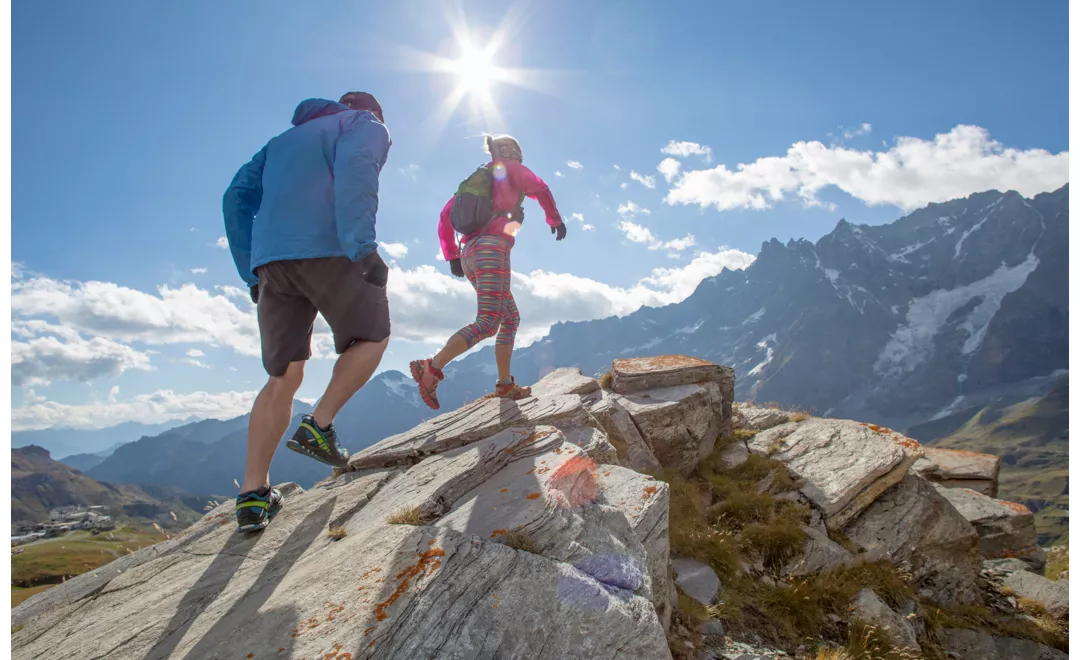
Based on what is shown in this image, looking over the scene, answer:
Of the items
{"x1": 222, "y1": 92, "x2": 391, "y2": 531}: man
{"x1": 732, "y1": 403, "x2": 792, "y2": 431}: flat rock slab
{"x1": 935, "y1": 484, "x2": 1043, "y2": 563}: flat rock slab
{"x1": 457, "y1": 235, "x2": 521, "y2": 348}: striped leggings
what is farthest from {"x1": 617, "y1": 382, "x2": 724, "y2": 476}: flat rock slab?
{"x1": 935, "y1": 484, "x2": 1043, "y2": 563}: flat rock slab

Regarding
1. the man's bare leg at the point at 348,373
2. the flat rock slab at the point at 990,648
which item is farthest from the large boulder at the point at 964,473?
the man's bare leg at the point at 348,373

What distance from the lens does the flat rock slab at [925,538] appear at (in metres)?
8.17

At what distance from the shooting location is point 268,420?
556 cm

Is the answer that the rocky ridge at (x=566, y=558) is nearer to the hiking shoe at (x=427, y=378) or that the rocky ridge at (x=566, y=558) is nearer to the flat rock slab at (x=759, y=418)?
the hiking shoe at (x=427, y=378)

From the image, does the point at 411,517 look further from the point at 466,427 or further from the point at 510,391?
the point at 510,391

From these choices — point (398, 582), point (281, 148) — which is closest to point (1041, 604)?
point (398, 582)

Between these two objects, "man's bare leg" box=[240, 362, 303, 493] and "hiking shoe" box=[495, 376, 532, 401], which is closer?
"man's bare leg" box=[240, 362, 303, 493]

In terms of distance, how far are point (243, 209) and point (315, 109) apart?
56.4 inches

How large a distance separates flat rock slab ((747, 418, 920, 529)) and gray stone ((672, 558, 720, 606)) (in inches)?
128

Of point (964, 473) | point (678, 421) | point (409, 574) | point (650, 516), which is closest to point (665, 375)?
point (678, 421)

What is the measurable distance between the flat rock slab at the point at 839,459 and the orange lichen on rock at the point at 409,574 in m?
7.21

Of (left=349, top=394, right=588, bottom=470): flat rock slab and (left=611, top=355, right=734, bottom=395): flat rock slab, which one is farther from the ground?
(left=611, top=355, right=734, bottom=395): flat rock slab

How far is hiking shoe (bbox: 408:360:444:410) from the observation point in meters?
7.85

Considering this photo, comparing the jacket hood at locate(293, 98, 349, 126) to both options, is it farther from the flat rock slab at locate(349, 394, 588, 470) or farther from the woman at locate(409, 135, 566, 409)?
the flat rock slab at locate(349, 394, 588, 470)
